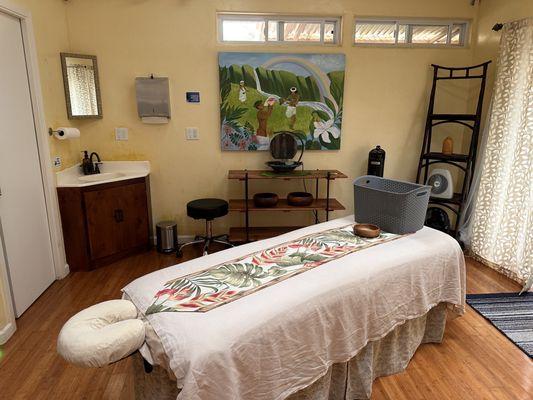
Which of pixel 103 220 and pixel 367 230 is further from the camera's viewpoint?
pixel 103 220

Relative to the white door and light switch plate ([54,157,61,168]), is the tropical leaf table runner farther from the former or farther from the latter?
light switch plate ([54,157,61,168])

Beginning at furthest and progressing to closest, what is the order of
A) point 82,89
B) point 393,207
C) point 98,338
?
point 82,89 < point 393,207 < point 98,338

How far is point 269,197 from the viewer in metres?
3.50

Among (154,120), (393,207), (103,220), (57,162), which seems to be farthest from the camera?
(154,120)

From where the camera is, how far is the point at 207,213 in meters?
3.30

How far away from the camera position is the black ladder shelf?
3.44 meters

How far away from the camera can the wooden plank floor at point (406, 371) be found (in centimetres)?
183

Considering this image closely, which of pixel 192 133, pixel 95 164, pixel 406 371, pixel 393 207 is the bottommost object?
pixel 406 371

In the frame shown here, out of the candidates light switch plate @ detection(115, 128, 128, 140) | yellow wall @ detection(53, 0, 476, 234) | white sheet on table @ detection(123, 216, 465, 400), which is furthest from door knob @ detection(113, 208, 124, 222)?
white sheet on table @ detection(123, 216, 465, 400)

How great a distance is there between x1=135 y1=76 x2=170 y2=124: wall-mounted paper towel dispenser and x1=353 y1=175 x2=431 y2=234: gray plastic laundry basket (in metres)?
2.15

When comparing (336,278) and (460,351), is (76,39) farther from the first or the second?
(460,351)

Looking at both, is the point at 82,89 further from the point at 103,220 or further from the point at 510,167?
the point at 510,167

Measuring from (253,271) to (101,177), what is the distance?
7.62 ft

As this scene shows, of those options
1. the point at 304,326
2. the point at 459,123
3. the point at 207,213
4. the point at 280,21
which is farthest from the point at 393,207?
the point at 280,21
